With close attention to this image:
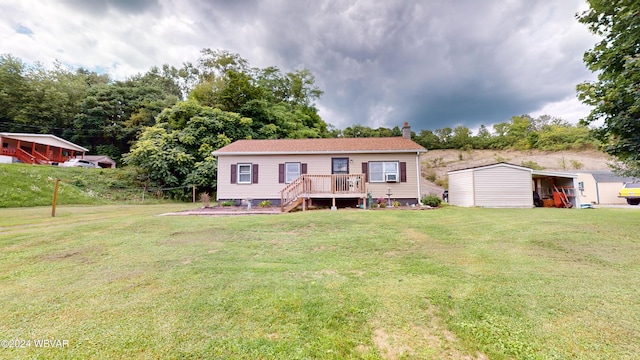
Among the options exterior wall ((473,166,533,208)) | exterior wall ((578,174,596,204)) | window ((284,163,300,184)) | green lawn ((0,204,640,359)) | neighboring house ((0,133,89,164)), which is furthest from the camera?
neighboring house ((0,133,89,164))

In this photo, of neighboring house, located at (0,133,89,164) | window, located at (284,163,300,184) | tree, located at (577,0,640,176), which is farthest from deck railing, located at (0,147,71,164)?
tree, located at (577,0,640,176)

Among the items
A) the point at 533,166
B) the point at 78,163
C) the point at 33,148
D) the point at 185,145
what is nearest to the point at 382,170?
the point at 185,145

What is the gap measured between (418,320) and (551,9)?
15.7 meters

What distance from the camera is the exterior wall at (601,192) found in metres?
18.0

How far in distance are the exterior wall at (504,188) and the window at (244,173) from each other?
12.6m

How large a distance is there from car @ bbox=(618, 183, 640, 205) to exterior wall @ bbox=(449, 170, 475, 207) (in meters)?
12.7

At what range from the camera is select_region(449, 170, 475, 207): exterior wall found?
13125 mm

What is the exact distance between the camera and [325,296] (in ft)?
9.83

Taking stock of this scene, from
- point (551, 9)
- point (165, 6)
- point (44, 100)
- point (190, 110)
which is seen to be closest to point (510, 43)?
point (551, 9)

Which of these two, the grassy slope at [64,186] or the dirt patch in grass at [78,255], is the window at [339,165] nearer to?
the dirt patch in grass at [78,255]

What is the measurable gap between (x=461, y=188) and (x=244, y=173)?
12678 millimetres

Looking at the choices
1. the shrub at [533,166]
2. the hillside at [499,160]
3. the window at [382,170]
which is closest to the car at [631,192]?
the hillside at [499,160]

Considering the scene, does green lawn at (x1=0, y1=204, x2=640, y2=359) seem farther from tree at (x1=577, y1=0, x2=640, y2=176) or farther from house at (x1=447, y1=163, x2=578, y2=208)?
house at (x1=447, y1=163, x2=578, y2=208)

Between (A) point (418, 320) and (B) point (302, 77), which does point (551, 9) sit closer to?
(A) point (418, 320)
